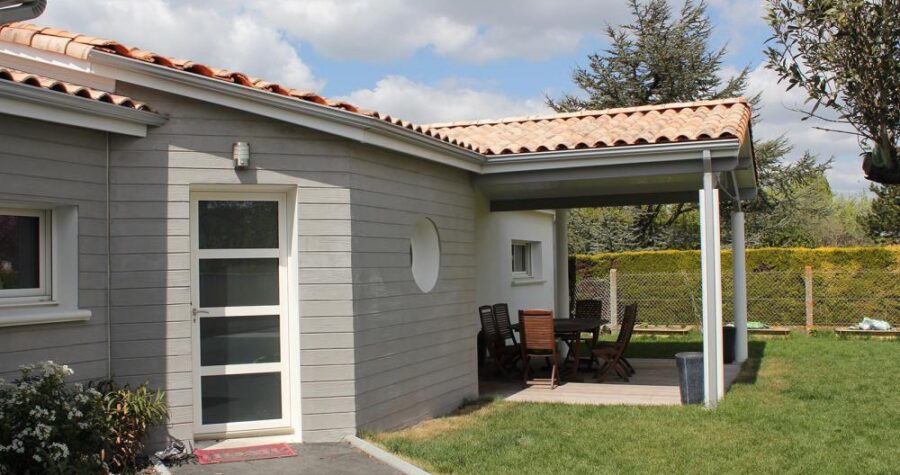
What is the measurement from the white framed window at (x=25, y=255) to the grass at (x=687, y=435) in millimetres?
2906

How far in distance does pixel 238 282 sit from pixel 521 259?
939cm

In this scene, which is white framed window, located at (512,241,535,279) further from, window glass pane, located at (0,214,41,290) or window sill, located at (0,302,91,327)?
window glass pane, located at (0,214,41,290)

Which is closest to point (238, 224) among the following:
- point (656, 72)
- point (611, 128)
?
point (611, 128)

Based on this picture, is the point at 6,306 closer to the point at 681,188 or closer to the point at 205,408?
the point at 205,408

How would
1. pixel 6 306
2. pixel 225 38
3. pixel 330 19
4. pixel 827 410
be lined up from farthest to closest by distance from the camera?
pixel 225 38
pixel 330 19
pixel 827 410
pixel 6 306

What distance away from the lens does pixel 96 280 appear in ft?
20.5

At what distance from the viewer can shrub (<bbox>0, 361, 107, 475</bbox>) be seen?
5164 millimetres

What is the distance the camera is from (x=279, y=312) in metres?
7.03

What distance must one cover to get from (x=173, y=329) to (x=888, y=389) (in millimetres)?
8151

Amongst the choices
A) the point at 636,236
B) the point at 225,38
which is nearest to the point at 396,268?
the point at 225,38

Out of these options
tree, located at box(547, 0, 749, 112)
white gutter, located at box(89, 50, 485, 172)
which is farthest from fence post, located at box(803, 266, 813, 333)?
white gutter, located at box(89, 50, 485, 172)

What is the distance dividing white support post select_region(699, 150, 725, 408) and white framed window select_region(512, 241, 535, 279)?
664 cm

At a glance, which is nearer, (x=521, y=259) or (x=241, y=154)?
→ (x=241, y=154)

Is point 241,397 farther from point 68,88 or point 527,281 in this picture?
point 527,281
